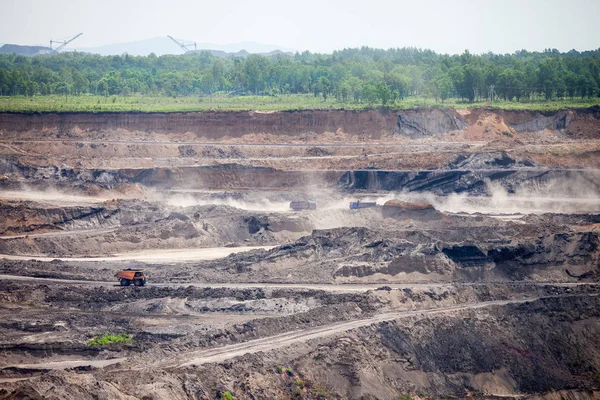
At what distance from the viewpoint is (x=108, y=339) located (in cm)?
4003

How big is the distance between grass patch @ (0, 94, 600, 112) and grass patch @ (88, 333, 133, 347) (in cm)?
6370

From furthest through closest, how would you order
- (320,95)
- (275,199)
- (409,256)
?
(320,95) → (275,199) → (409,256)

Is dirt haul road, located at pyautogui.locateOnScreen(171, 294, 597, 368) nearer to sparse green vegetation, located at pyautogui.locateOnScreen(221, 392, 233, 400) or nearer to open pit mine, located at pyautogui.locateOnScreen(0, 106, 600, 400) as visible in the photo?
open pit mine, located at pyautogui.locateOnScreen(0, 106, 600, 400)

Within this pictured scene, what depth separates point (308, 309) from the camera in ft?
150

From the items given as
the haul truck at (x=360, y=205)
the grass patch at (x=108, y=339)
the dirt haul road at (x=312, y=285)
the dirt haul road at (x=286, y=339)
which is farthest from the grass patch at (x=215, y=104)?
the grass patch at (x=108, y=339)

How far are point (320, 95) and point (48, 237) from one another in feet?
253

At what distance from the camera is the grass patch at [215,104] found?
102250 mm

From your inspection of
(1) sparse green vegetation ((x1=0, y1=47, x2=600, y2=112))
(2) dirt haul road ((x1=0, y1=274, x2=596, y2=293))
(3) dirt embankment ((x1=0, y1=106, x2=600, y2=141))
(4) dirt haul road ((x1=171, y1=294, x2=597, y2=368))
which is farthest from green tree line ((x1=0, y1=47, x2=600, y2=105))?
(4) dirt haul road ((x1=171, y1=294, x2=597, y2=368))

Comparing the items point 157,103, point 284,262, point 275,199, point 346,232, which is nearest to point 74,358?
point 284,262

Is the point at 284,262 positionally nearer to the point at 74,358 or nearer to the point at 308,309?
the point at 308,309

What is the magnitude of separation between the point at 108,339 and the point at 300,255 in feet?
61.6

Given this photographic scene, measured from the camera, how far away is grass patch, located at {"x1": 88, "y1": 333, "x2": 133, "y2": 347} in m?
39.3

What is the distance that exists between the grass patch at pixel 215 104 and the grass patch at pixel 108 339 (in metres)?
63.7

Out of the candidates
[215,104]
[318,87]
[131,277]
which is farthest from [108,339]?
[318,87]
